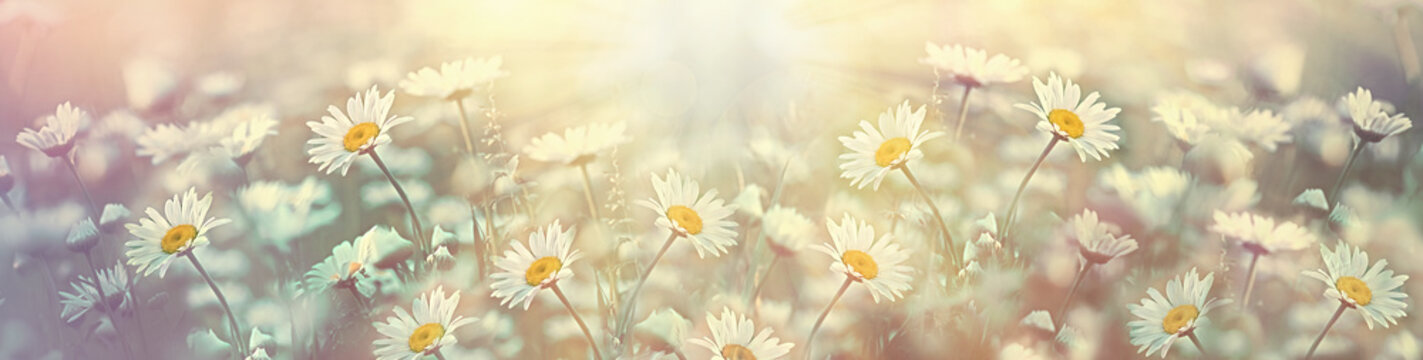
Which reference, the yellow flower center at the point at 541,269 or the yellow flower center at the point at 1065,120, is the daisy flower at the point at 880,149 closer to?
the yellow flower center at the point at 1065,120

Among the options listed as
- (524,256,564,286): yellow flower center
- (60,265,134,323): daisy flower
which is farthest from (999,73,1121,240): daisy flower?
(60,265,134,323): daisy flower

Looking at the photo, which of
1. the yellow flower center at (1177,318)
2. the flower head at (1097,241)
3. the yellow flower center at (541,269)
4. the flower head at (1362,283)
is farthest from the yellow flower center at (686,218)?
→ the flower head at (1362,283)

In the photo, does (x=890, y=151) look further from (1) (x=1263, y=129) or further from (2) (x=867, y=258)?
(1) (x=1263, y=129)

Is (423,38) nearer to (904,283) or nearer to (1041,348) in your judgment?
(904,283)

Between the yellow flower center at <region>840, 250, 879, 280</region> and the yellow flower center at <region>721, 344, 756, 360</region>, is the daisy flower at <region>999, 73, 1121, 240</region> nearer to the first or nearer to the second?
the yellow flower center at <region>840, 250, 879, 280</region>

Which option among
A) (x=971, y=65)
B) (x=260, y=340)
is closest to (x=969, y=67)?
(x=971, y=65)

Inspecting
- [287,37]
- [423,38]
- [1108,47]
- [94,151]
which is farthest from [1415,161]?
[94,151]
